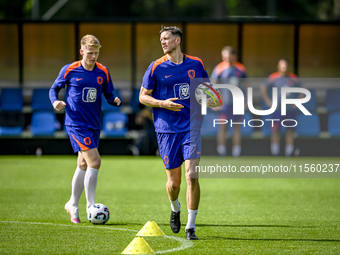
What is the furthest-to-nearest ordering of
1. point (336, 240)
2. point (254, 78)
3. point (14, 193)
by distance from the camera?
point (254, 78)
point (14, 193)
point (336, 240)

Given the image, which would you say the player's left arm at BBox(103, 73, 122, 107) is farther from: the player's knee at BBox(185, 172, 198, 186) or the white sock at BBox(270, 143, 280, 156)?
the white sock at BBox(270, 143, 280, 156)

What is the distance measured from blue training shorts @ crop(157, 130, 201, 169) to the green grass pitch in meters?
0.82

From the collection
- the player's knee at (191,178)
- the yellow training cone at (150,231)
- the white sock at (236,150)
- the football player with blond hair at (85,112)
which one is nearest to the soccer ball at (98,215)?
the football player with blond hair at (85,112)

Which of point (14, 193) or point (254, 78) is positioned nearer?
point (14, 193)

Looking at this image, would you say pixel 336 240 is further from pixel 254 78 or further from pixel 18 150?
pixel 254 78

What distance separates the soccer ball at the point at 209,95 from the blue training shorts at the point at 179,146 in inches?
14.0

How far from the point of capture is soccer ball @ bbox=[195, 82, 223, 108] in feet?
20.7

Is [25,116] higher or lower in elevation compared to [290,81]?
lower

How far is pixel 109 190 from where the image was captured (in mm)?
9906

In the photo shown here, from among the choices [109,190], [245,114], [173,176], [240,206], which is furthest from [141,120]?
[173,176]

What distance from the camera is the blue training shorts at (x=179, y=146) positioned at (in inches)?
241

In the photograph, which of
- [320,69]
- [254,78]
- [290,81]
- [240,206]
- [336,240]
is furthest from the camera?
[254,78]

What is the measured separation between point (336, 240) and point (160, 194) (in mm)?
3931

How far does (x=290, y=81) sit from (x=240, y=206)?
22.2ft
